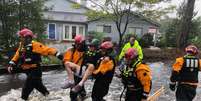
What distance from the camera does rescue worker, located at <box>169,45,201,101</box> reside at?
888 cm

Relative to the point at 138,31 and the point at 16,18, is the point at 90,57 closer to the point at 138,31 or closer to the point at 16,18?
the point at 16,18

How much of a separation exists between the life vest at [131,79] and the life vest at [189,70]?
1612 millimetres

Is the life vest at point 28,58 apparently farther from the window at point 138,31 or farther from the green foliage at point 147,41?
the window at point 138,31

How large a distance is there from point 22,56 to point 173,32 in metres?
34.1

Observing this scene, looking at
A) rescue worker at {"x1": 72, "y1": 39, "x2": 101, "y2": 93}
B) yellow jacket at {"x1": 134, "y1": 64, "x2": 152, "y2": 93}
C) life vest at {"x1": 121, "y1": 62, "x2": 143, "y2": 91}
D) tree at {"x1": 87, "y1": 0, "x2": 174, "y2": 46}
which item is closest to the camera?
yellow jacket at {"x1": 134, "y1": 64, "x2": 152, "y2": 93}

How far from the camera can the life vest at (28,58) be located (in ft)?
33.4

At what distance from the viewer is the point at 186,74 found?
902cm

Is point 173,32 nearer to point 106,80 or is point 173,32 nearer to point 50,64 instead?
point 50,64

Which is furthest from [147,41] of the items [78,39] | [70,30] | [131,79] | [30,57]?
[131,79]

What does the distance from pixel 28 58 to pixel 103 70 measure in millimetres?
2745

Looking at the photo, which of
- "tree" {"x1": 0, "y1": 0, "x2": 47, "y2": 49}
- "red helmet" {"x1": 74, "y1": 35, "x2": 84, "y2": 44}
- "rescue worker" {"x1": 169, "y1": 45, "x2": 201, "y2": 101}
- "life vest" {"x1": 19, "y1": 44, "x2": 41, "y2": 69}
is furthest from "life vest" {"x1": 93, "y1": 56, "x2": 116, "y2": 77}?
"tree" {"x1": 0, "y1": 0, "x2": 47, "y2": 49}

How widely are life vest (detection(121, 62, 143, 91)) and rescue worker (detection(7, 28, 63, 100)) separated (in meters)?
2.70

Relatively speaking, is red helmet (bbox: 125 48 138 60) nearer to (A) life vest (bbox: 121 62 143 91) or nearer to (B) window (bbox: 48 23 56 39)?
(A) life vest (bbox: 121 62 143 91)

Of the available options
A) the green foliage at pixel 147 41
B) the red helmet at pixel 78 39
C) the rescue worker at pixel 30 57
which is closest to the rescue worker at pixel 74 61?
the red helmet at pixel 78 39
